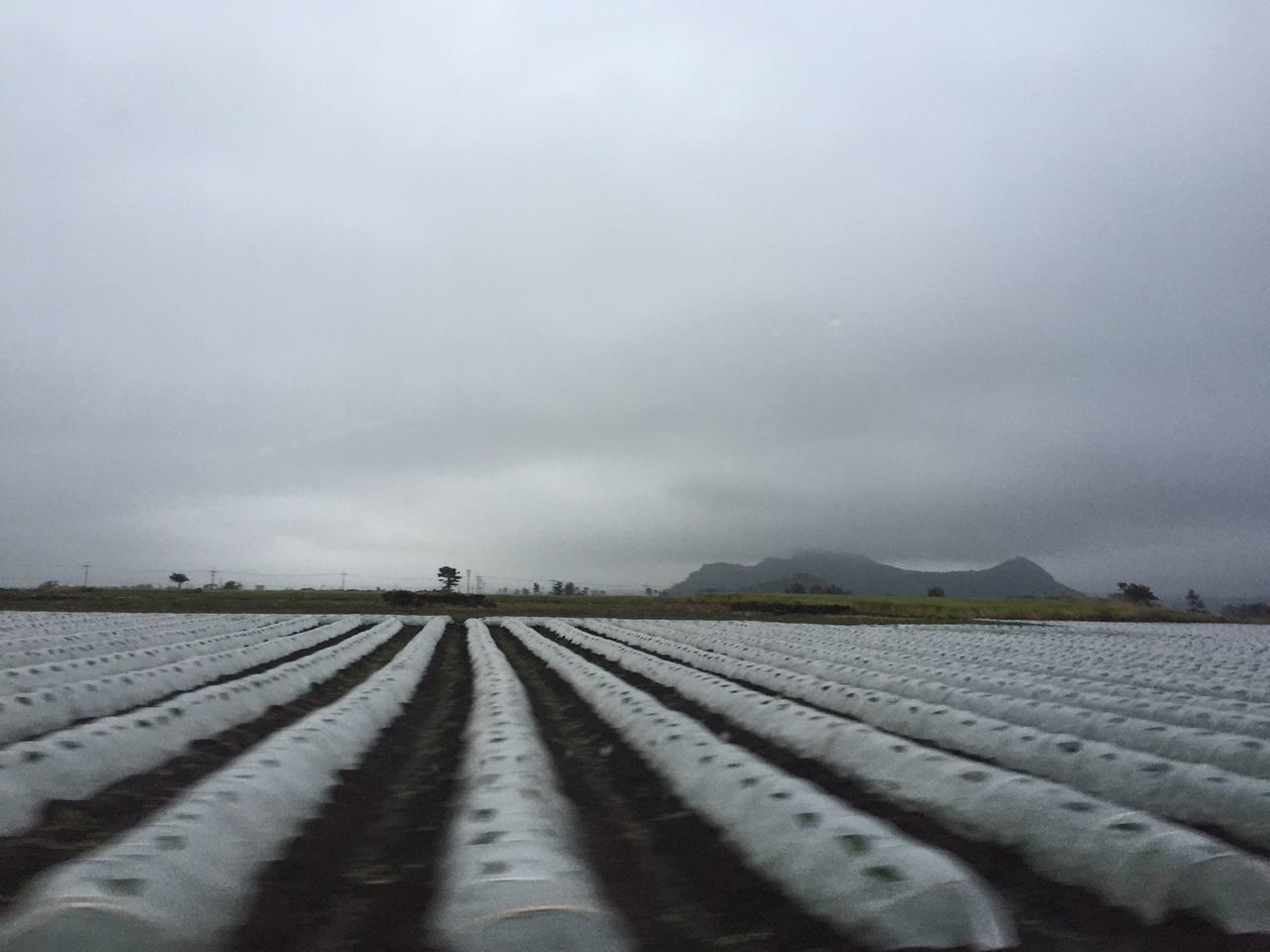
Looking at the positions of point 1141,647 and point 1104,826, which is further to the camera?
point 1141,647

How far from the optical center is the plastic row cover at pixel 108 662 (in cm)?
825

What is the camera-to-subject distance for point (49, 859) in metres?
3.74

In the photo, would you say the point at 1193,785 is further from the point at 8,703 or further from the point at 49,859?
the point at 8,703

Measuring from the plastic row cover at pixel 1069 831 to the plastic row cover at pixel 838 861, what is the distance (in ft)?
1.56

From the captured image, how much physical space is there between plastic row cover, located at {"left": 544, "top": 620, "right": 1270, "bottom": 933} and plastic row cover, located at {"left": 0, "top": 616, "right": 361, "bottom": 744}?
6070mm

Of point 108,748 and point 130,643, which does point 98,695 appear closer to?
point 108,748

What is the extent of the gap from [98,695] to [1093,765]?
811cm

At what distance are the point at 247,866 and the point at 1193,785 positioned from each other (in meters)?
4.80

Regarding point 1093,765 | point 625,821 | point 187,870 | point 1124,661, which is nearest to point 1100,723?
point 1093,765

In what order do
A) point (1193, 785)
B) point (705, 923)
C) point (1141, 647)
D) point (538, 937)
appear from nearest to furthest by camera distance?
point (538, 937) < point (705, 923) < point (1193, 785) < point (1141, 647)

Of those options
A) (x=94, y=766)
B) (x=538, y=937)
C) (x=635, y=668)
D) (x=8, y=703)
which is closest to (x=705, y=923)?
(x=538, y=937)

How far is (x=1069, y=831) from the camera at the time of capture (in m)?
3.72

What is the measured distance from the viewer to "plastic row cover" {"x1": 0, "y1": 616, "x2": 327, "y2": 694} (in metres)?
8.25

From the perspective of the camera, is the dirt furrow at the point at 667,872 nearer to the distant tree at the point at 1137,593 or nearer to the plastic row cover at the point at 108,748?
the plastic row cover at the point at 108,748
